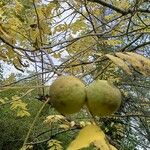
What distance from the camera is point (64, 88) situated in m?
0.88

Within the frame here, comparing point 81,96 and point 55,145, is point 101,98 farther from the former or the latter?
point 55,145

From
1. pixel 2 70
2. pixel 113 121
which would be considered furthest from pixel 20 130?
pixel 113 121

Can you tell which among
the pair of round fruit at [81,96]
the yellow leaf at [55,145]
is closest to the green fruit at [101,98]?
the pair of round fruit at [81,96]

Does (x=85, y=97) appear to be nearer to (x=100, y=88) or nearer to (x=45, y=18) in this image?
(x=100, y=88)

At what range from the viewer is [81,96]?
87 cm

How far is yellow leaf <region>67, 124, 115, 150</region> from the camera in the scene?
0.78 meters

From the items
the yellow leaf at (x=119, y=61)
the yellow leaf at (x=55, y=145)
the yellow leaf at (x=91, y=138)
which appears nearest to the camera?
the yellow leaf at (x=91, y=138)

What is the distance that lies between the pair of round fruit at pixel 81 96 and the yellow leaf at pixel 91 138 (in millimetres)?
50

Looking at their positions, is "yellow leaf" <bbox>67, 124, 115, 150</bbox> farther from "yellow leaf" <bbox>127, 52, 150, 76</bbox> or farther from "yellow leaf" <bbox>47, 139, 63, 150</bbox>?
"yellow leaf" <bbox>47, 139, 63, 150</bbox>

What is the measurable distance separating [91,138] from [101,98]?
0.10 m

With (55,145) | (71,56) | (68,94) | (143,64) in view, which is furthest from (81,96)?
(55,145)

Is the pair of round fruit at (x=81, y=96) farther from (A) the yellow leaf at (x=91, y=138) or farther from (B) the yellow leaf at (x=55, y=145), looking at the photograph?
(B) the yellow leaf at (x=55, y=145)

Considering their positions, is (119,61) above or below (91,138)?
above

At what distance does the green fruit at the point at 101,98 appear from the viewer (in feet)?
2.86
